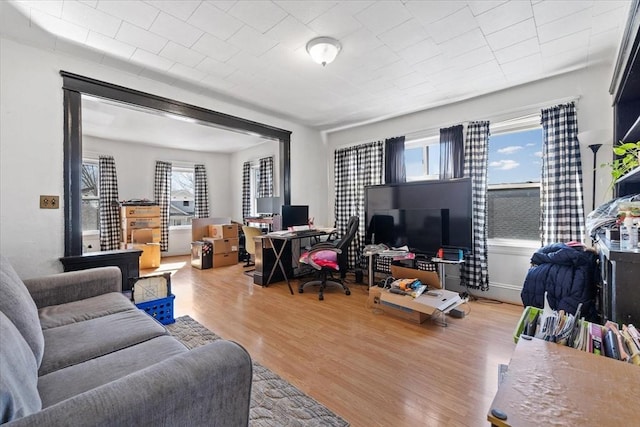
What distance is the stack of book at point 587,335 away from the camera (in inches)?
35.0

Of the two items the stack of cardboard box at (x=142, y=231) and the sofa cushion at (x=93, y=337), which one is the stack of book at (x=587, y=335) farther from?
the stack of cardboard box at (x=142, y=231)

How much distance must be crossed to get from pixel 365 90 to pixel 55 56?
299cm

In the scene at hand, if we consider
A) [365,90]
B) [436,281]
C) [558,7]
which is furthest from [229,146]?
[558,7]

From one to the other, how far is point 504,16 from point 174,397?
288cm

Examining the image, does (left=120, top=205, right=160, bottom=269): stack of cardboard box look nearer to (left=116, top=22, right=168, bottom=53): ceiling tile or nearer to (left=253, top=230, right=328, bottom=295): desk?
(left=253, top=230, right=328, bottom=295): desk

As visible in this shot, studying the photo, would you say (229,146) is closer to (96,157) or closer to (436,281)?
(96,157)

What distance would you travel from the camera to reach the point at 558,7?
187cm

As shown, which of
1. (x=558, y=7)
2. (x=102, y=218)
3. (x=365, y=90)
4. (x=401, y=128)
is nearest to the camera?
(x=558, y=7)

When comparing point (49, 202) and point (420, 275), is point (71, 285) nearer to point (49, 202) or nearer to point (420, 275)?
point (49, 202)

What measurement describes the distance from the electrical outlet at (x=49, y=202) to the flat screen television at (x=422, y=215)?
3333 millimetres

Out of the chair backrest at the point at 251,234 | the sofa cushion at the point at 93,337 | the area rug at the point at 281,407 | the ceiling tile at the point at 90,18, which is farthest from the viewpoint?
the chair backrest at the point at 251,234

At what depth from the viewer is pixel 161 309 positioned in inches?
102

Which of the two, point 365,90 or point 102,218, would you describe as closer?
point 365,90

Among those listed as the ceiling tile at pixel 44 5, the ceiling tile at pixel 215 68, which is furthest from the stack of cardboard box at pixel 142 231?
the ceiling tile at pixel 44 5
